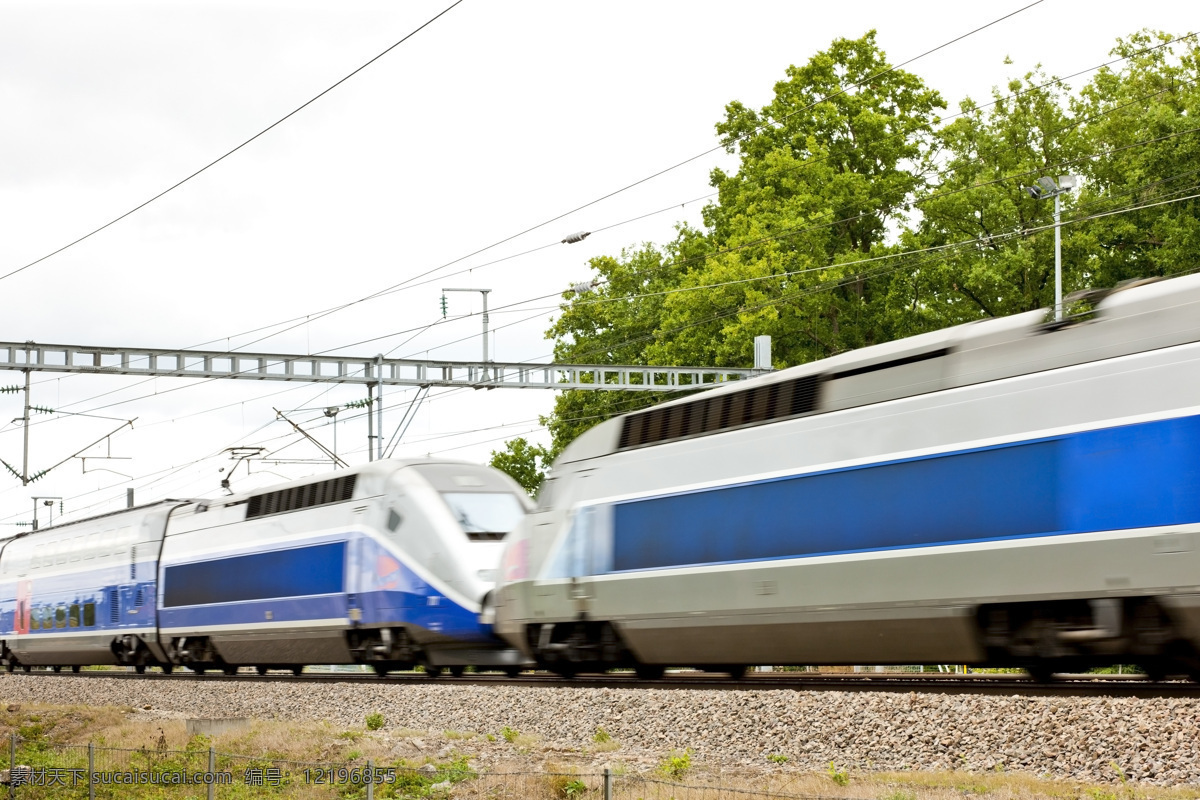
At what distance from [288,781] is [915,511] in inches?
300

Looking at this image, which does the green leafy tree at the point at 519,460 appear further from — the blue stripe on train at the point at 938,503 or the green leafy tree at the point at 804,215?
the blue stripe on train at the point at 938,503

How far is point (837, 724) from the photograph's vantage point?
13.3 metres

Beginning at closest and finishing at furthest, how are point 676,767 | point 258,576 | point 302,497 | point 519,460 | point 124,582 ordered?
1. point 676,767
2. point 302,497
3. point 258,576
4. point 124,582
5. point 519,460

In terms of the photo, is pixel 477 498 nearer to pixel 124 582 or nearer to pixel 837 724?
pixel 837 724

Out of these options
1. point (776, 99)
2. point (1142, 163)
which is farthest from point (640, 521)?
point (776, 99)

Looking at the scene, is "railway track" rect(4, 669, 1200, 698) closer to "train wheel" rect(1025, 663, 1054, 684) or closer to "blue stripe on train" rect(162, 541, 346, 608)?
"train wheel" rect(1025, 663, 1054, 684)

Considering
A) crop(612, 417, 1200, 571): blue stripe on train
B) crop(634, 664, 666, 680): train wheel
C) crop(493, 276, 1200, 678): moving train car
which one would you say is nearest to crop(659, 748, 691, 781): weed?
crop(493, 276, 1200, 678): moving train car

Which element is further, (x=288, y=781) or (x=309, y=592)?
(x=309, y=592)

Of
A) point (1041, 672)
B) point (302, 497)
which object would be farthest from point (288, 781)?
point (302, 497)

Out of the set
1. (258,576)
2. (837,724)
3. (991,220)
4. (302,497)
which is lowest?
(837,724)

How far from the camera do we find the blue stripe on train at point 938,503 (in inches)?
437

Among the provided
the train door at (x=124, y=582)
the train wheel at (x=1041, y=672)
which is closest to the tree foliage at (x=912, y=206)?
the train door at (x=124, y=582)

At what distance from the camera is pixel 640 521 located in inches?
645

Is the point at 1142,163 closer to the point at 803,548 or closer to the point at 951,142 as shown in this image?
the point at 951,142
